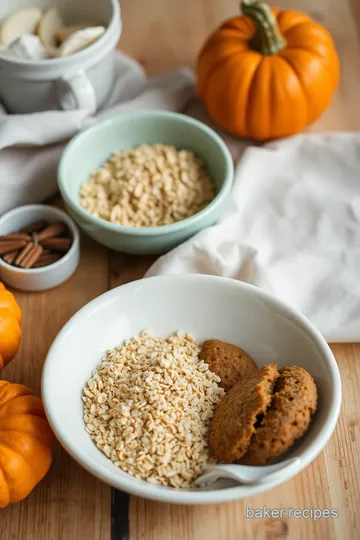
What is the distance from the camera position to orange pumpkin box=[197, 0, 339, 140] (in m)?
1.53

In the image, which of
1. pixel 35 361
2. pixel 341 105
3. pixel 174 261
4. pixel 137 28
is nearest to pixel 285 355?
pixel 174 261

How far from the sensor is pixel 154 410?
1117mm

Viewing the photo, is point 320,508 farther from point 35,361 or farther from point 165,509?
point 35,361

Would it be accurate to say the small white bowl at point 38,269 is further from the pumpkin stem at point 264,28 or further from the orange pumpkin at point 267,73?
the pumpkin stem at point 264,28

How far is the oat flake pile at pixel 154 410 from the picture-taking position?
1088mm

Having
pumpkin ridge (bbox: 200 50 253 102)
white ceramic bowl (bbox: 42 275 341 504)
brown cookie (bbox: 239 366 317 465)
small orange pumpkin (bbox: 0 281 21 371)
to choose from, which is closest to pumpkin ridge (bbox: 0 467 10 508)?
white ceramic bowl (bbox: 42 275 341 504)

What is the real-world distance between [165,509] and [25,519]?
0.22 m

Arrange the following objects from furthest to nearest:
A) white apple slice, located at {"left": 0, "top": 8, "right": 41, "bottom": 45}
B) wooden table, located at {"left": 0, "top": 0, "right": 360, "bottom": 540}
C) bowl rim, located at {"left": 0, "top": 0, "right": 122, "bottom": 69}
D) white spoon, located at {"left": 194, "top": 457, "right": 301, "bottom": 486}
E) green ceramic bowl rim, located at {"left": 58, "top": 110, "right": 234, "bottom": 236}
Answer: white apple slice, located at {"left": 0, "top": 8, "right": 41, "bottom": 45} < bowl rim, located at {"left": 0, "top": 0, "right": 122, "bottom": 69} < green ceramic bowl rim, located at {"left": 58, "top": 110, "right": 234, "bottom": 236} < wooden table, located at {"left": 0, "top": 0, "right": 360, "bottom": 540} < white spoon, located at {"left": 194, "top": 457, "right": 301, "bottom": 486}

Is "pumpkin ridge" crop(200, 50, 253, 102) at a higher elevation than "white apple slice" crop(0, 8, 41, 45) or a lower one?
lower

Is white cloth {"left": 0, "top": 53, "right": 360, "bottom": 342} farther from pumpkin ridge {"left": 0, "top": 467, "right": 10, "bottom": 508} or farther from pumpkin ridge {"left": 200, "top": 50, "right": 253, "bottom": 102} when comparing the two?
pumpkin ridge {"left": 0, "top": 467, "right": 10, "bottom": 508}

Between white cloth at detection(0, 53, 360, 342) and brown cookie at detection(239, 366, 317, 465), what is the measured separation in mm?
270

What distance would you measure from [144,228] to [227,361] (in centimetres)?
32

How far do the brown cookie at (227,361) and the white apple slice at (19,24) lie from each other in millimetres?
860

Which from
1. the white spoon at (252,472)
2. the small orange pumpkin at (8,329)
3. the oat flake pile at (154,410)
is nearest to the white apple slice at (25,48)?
the small orange pumpkin at (8,329)
